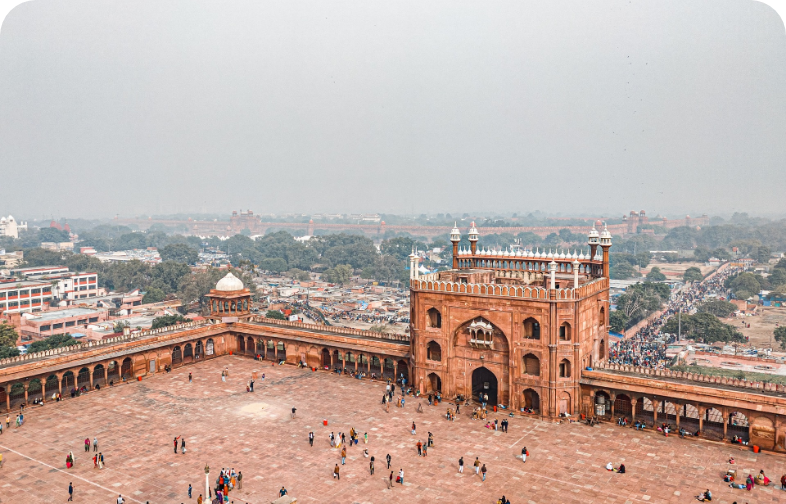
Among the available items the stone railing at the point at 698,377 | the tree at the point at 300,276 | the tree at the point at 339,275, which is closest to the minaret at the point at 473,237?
the stone railing at the point at 698,377

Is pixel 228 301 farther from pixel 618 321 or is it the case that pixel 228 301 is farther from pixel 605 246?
pixel 618 321

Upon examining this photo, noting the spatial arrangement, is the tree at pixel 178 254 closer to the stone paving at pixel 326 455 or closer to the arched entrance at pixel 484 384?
the stone paving at pixel 326 455

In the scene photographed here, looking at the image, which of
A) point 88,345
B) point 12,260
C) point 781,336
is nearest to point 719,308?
point 781,336

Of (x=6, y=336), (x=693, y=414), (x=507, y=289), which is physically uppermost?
(x=507, y=289)

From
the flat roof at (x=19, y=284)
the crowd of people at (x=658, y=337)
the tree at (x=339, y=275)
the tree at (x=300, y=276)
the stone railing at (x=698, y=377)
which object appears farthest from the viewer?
the tree at (x=300, y=276)

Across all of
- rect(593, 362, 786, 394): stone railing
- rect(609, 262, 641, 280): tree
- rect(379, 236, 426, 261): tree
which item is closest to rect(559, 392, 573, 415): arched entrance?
rect(593, 362, 786, 394): stone railing

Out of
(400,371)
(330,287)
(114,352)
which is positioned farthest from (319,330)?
(330,287)
